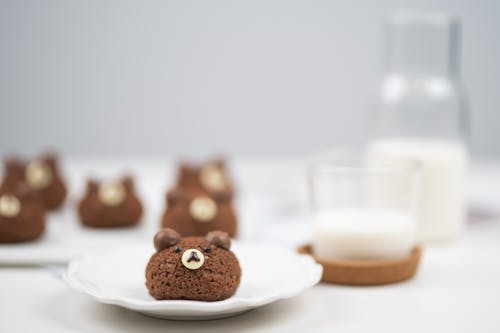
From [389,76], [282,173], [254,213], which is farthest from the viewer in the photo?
[282,173]

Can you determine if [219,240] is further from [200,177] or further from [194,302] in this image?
[200,177]

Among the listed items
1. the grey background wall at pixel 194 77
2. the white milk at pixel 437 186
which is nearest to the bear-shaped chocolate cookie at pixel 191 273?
the white milk at pixel 437 186

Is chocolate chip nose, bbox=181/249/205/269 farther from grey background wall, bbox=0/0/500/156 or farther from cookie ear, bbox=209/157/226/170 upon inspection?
grey background wall, bbox=0/0/500/156

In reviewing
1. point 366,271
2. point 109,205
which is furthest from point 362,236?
point 109,205

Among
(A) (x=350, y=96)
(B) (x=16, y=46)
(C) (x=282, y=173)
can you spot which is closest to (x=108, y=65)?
(B) (x=16, y=46)

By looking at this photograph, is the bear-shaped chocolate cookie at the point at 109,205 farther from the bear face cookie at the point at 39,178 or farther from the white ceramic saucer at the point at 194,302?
the white ceramic saucer at the point at 194,302

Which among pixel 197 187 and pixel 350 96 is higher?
pixel 350 96

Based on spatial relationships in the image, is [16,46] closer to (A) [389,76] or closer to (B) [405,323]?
(A) [389,76]
